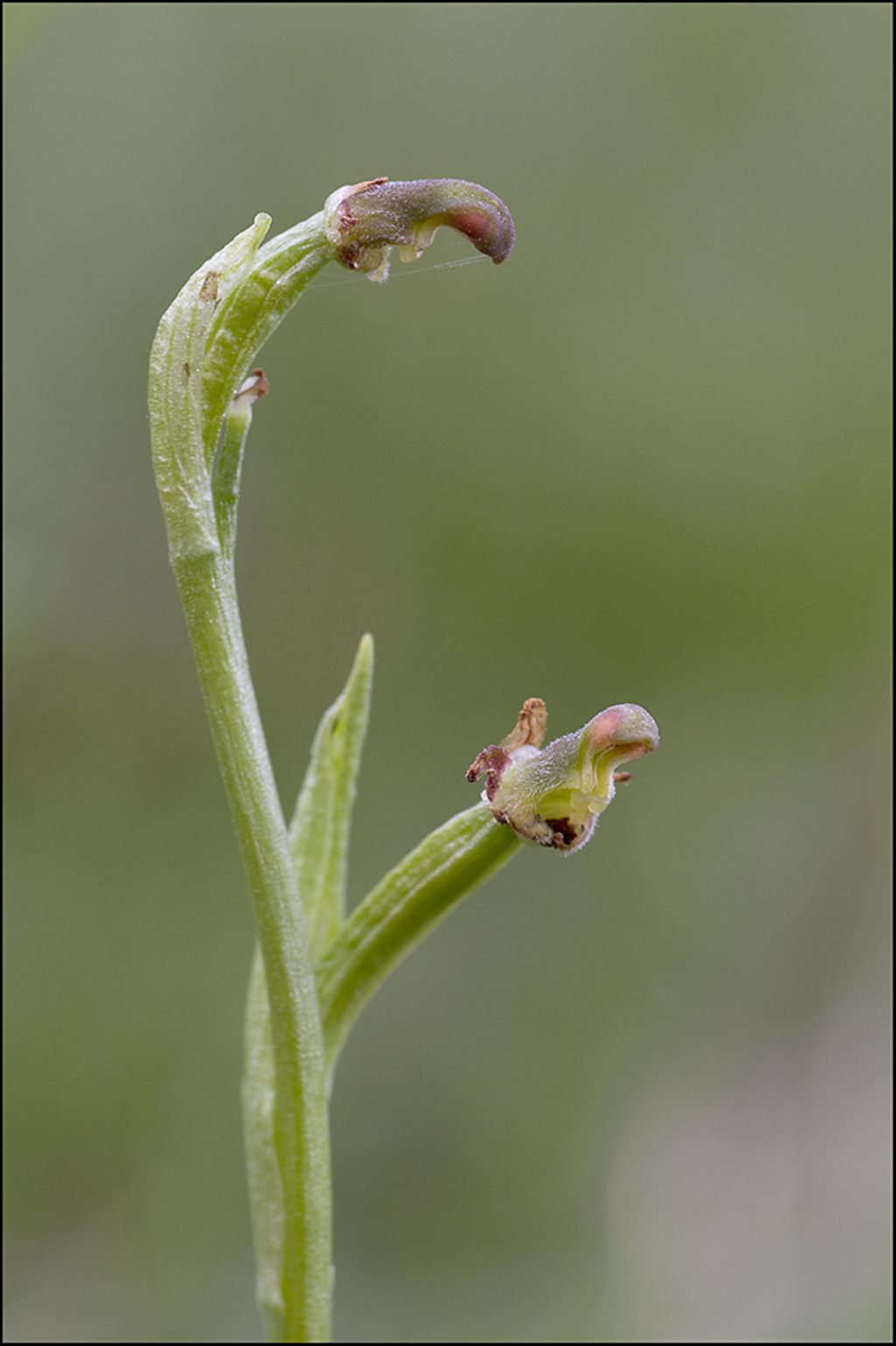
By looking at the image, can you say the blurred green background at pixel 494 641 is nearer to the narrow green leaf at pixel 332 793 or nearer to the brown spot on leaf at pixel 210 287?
the narrow green leaf at pixel 332 793

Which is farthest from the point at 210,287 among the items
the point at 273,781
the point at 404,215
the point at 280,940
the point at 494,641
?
the point at 494,641

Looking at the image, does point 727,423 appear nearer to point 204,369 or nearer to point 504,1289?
point 504,1289

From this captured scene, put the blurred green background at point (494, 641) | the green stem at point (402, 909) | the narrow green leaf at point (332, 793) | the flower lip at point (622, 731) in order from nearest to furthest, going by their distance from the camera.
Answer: the flower lip at point (622, 731)
the green stem at point (402, 909)
the narrow green leaf at point (332, 793)
the blurred green background at point (494, 641)

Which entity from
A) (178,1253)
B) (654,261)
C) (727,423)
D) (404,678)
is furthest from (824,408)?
(178,1253)

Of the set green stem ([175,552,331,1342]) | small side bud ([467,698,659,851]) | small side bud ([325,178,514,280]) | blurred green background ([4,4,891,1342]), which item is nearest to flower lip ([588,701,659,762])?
small side bud ([467,698,659,851])

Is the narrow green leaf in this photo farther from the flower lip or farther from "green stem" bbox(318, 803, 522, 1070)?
the flower lip

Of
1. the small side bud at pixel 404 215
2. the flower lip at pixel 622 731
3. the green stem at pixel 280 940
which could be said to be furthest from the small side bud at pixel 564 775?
the small side bud at pixel 404 215
